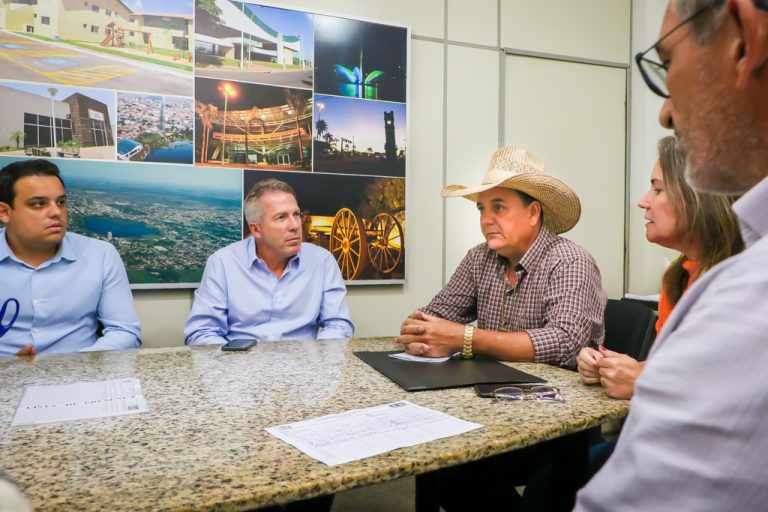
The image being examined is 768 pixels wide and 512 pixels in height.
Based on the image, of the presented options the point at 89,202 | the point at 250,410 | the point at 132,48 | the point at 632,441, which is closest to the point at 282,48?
the point at 132,48

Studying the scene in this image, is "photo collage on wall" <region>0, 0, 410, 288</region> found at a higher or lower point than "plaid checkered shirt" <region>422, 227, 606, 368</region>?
higher

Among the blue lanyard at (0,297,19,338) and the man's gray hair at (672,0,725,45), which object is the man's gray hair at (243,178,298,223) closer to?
the blue lanyard at (0,297,19,338)

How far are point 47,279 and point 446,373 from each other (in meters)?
1.82

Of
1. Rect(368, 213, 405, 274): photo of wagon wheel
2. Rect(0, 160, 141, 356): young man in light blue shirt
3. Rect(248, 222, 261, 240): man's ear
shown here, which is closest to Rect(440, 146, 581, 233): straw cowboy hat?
Rect(368, 213, 405, 274): photo of wagon wheel

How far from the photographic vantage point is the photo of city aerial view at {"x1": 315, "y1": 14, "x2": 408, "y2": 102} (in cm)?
293

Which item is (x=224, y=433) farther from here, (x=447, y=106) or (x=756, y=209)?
(x=447, y=106)

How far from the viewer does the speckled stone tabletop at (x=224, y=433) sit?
70cm

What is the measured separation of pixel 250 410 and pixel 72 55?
2319 mm

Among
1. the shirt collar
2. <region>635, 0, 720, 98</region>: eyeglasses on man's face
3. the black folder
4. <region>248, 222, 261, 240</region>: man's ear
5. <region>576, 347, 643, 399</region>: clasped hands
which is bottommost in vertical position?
the black folder

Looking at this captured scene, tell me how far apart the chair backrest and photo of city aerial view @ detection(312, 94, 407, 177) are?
156 centimetres

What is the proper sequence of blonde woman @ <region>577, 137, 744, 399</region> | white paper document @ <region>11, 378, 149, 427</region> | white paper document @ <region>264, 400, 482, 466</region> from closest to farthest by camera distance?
white paper document @ <region>264, 400, 482, 466</region>
white paper document @ <region>11, 378, 149, 427</region>
blonde woman @ <region>577, 137, 744, 399</region>

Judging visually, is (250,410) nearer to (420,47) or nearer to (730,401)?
(730,401)

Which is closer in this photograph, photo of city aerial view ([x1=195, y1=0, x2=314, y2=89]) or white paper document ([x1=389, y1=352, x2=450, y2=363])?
white paper document ([x1=389, y1=352, x2=450, y2=363])

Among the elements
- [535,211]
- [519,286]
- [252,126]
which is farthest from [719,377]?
[252,126]
